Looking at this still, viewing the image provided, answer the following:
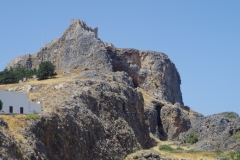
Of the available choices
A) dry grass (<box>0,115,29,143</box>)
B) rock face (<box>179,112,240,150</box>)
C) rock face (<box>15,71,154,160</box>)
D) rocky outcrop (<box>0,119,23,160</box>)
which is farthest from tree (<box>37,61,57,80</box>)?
rocky outcrop (<box>0,119,23,160</box>)

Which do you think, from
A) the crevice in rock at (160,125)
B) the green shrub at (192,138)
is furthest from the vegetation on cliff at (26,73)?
the green shrub at (192,138)

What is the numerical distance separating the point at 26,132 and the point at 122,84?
28595 millimetres

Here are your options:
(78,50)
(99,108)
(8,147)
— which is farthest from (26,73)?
(8,147)

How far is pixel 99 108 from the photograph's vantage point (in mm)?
60250

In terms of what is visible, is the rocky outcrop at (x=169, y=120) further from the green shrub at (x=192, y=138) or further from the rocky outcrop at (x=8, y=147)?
the rocky outcrop at (x=8, y=147)

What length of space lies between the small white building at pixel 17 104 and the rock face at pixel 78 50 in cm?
2734

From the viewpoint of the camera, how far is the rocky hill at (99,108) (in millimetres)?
46531

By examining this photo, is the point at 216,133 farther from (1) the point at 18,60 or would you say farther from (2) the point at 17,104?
(1) the point at 18,60

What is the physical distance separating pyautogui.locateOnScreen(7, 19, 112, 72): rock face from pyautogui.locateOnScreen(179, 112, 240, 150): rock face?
53.6 ft

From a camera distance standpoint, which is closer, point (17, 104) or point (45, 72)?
point (17, 104)

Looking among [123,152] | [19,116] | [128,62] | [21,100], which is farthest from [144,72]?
[19,116]

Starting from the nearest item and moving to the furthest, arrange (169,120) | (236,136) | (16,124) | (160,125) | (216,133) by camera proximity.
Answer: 1. (16,124)
2. (236,136)
3. (216,133)
4. (169,120)
5. (160,125)

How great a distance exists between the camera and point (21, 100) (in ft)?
171

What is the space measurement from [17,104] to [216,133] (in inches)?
980
